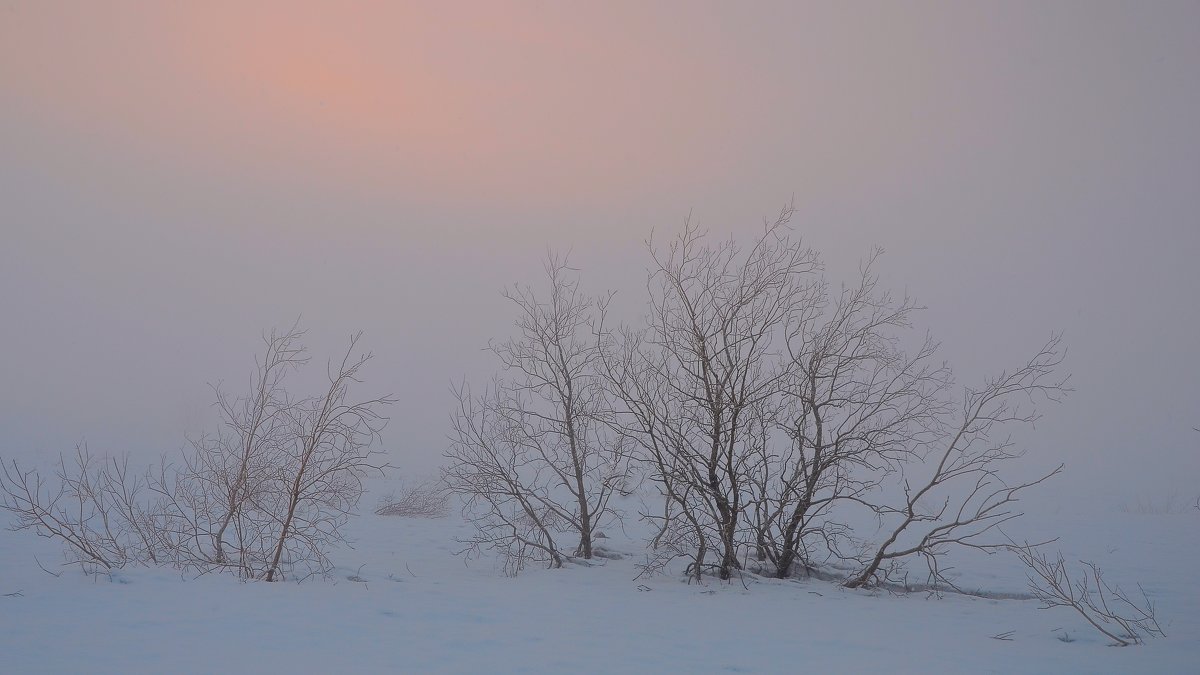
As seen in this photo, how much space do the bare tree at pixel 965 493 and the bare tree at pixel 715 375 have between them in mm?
1981

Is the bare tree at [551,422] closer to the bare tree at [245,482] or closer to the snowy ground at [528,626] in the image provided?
the snowy ground at [528,626]

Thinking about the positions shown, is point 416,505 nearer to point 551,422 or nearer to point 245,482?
point 551,422

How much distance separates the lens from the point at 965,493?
28109 millimetres

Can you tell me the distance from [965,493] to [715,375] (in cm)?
2231

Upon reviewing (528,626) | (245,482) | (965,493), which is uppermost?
(965,493)

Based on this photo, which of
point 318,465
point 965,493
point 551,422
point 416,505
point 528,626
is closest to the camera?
point 528,626

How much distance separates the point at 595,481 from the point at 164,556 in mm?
6364

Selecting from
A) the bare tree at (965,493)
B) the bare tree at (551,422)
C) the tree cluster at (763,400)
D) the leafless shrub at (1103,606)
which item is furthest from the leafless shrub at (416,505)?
the leafless shrub at (1103,606)

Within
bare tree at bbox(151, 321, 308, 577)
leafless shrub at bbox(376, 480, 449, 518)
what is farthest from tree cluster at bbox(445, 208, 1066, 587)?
leafless shrub at bbox(376, 480, 449, 518)

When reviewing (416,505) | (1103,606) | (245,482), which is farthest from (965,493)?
(245,482)

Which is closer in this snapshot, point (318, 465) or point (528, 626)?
point (528, 626)

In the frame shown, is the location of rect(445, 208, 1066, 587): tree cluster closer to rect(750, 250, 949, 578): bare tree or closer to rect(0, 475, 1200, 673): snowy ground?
rect(750, 250, 949, 578): bare tree

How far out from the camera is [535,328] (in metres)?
11.6

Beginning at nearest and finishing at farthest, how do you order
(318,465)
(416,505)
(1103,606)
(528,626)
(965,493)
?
A: (528,626), (1103,606), (318,465), (416,505), (965,493)
